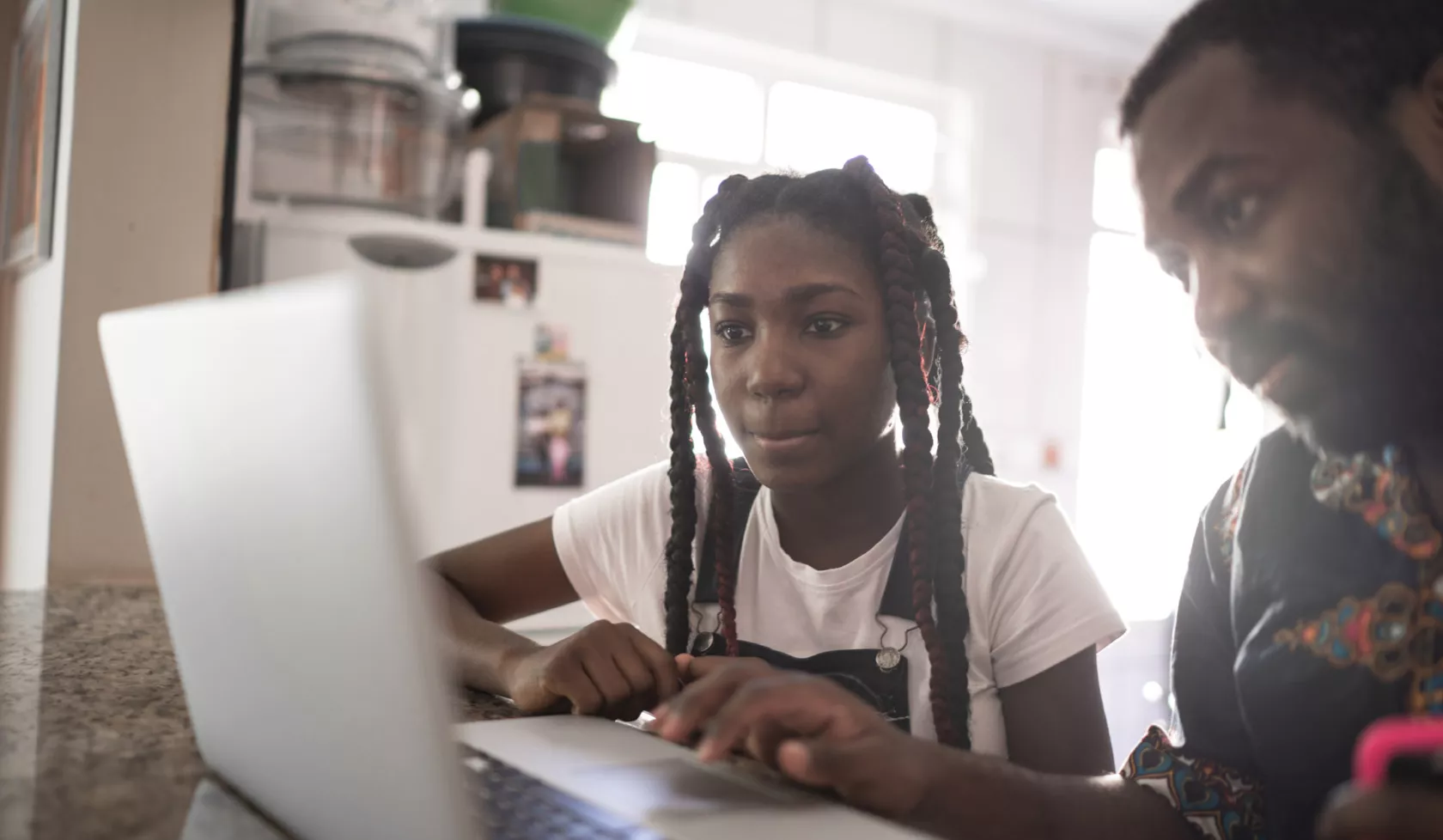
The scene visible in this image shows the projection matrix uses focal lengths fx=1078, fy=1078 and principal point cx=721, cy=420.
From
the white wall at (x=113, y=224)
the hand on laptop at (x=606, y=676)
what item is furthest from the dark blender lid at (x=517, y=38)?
the hand on laptop at (x=606, y=676)

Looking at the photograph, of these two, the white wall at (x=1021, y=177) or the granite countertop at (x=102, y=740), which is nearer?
the granite countertop at (x=102, y=740)

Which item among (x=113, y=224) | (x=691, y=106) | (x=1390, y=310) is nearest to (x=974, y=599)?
(x=1390, y=310)

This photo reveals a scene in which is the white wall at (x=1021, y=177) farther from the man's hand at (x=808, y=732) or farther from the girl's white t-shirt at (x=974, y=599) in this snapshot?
the man's hand at (x=808, y=732)

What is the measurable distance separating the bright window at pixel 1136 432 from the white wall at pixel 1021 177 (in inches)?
4.6

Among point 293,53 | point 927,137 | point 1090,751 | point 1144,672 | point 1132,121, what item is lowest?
point 1144,672

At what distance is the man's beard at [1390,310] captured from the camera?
0.56 meters

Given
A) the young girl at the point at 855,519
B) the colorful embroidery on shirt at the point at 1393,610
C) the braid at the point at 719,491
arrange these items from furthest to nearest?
the braid at the point at 719,491
the young girl at the point at 855,519
the colorful embroidery on shirt at the point at 1393,610

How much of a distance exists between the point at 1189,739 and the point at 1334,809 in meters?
0.51

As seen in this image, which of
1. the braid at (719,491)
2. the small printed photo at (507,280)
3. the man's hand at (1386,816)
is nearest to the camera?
the man's hand at (1386,816)

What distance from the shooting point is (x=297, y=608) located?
44 cm

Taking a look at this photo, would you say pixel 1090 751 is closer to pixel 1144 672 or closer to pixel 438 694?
pixel 438 694

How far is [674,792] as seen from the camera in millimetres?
579

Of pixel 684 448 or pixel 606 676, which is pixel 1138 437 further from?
pixel 606 676

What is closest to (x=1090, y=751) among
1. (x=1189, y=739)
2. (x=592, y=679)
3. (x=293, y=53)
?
(x=1189, y=739)
